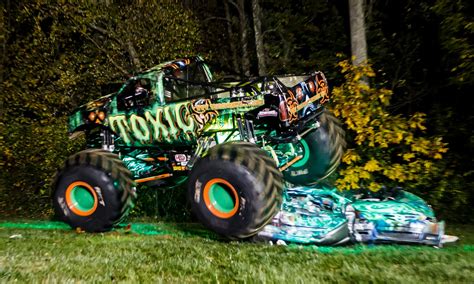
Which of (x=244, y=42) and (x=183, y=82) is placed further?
(x=244, y=42)

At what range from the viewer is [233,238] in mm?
5488

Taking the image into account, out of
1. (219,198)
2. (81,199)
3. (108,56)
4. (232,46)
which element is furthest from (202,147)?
(232,46)

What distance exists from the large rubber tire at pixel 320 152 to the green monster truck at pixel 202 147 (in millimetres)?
16

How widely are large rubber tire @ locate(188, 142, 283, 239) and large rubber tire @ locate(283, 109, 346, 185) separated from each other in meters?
1.61

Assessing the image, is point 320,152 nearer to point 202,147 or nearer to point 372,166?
point 372,166

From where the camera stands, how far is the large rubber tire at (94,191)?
6.32m

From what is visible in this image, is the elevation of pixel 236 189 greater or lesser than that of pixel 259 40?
lesser

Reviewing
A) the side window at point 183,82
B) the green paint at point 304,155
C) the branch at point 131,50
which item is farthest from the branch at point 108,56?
the green paint at point 304,155

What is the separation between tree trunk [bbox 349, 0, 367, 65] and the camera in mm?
8484

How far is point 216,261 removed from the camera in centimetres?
462

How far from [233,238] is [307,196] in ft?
4.10

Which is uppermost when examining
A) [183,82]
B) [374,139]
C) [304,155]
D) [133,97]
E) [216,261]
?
[183,82]

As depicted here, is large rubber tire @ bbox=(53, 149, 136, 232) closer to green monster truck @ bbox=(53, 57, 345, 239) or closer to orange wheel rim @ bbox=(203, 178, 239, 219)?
green monster truck @ bbox=(53, 57, 345, 239)

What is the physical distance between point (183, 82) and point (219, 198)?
2.27 metres
